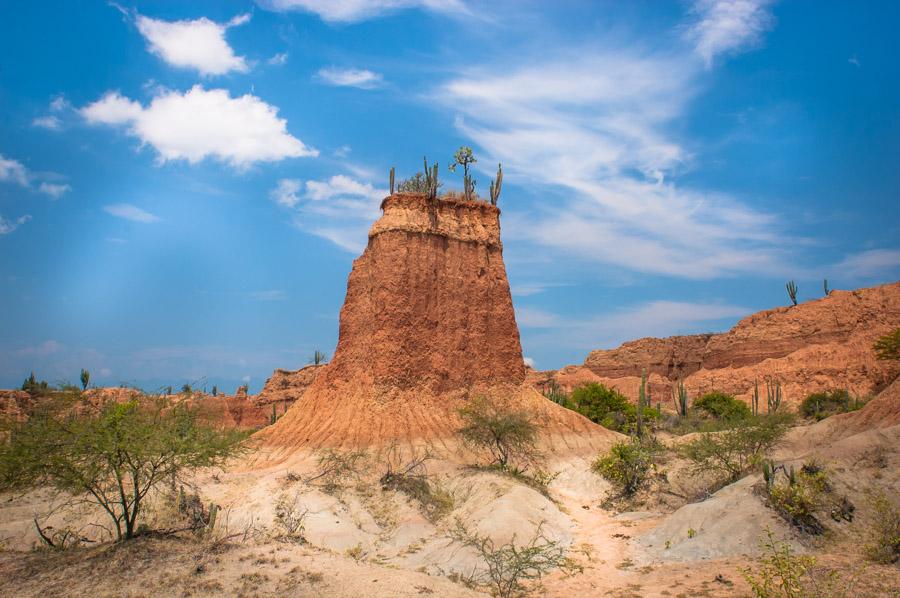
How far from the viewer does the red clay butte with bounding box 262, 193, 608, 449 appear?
28312 mm

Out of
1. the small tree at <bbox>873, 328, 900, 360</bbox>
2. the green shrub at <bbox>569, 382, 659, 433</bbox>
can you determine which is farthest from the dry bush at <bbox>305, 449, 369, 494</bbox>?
the small tree at <bbox>873, 328, 900, 360</bbox>

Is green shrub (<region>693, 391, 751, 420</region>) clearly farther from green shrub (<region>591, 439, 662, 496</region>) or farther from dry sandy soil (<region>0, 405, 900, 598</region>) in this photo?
green shrub (<region>591, 439, 662, 496</region>)

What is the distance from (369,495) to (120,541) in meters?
10.2

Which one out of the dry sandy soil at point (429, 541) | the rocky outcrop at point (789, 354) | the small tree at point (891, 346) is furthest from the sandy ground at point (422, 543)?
the rocky outcrop at point (789, 354)

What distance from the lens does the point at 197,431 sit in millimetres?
14930

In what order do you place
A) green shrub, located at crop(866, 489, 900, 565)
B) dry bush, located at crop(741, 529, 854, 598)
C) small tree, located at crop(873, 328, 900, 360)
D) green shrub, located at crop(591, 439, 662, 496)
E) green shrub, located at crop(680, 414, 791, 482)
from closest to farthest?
dry bush, located at crop(741, 529, 854, 598) → green shrub, located at crop(866, 489, 900, 565) → green shrub, located at crop(680, 414, 791, 482) → green shrub, located at crop(591, 439, 662, 496) → small tree, located at crop(873, 328, 900, 360)

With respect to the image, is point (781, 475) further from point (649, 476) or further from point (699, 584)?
point (649, 476)

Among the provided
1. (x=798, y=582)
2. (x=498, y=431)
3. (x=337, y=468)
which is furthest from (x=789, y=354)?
(x=798, y=582)

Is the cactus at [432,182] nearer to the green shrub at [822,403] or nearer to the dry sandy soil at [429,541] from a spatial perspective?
the dry sandy soil at [429,541]

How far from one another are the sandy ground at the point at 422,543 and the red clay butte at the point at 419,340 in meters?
4.25

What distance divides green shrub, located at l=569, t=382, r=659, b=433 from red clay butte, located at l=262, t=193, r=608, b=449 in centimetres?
966

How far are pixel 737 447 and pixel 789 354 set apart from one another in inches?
1506

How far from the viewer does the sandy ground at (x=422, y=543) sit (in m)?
11.4

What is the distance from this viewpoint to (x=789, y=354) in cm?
5353
